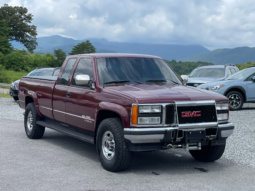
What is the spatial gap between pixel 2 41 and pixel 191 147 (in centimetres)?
7665

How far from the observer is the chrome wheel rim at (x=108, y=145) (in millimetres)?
5880

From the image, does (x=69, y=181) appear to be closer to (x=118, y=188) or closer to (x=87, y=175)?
(x=87, y=175)

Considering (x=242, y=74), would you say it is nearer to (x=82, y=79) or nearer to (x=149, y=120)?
(x=82, y=79)

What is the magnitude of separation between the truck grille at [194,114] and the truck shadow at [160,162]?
2.77 feet

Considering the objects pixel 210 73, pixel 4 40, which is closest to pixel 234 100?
pixel 210 73

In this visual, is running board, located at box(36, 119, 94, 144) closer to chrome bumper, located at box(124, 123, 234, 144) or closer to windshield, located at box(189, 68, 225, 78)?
chrome bumper, located at box(124, 123, 234, 144)

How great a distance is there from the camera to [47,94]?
320 inches

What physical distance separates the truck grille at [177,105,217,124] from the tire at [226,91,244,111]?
29.8 ft

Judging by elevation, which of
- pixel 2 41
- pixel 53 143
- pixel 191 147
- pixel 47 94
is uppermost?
pixel 2 41

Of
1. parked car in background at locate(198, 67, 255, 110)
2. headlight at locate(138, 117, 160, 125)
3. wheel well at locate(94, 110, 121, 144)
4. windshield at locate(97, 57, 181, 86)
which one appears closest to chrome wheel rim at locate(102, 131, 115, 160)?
wheel well at locate(94, 110, 121, 144)

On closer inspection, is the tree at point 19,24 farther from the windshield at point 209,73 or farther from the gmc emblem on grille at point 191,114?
the gmc emblem on grille at point 191,114

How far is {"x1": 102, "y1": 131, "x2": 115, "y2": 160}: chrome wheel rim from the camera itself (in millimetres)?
5880

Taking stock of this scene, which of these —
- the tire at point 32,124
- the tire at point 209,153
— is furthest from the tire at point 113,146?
the tire at point 32,124

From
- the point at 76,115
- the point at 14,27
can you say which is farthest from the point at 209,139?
the point at 14,27
